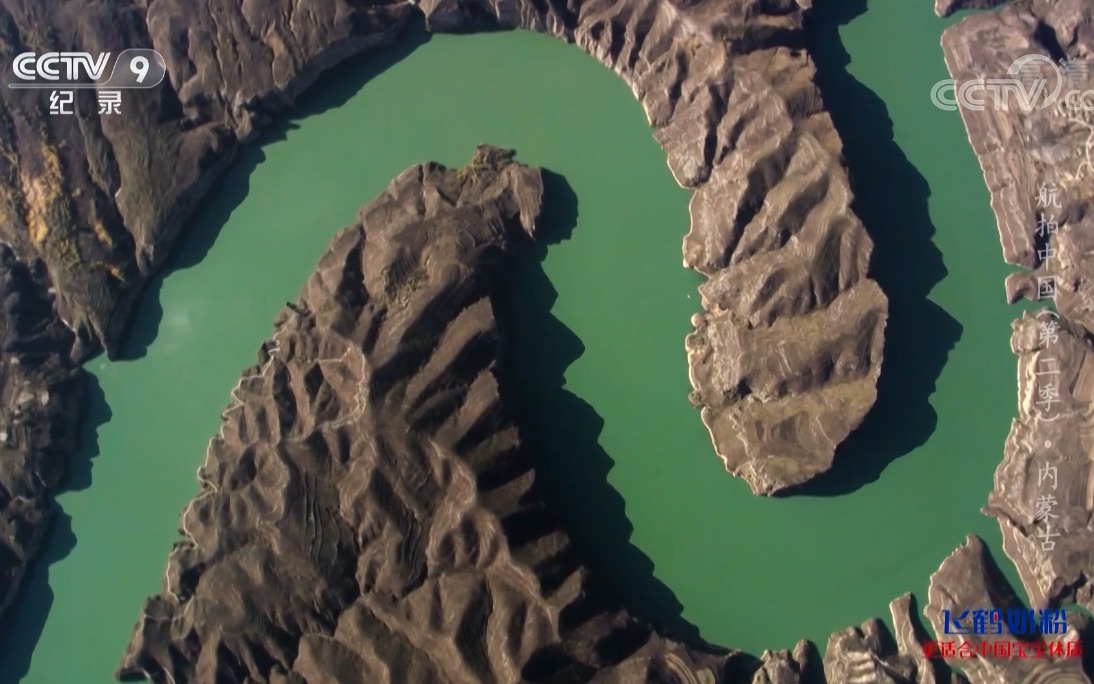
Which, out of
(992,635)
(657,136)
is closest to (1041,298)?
(992,635)

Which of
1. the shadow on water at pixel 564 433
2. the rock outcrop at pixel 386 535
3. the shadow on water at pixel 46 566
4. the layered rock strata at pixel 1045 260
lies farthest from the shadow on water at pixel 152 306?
the layered rock strata at pixel 1045 260

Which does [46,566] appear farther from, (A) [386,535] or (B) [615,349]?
(B) [615,349]

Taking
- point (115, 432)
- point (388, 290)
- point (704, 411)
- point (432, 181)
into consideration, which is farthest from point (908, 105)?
point (115, 432)

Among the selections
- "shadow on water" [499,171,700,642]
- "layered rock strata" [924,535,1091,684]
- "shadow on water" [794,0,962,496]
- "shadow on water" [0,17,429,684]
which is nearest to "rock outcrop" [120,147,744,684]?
"shadow on water" [499,171,700,642]

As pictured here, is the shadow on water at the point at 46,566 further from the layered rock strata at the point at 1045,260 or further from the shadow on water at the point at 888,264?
the layered rock strata at the point at 1045,260

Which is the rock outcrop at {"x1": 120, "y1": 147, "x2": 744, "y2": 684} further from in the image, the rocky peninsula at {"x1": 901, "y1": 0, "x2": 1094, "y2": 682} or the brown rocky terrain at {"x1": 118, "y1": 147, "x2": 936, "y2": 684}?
the rocky peninsula at {"x1": 901, "y1": 0, "x2": 1094, "y2": 682}
